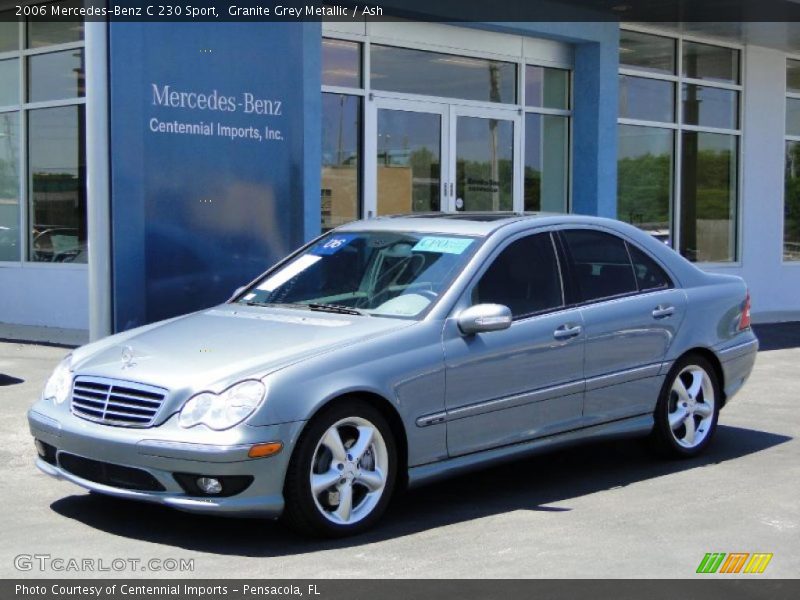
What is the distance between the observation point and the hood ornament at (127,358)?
5.70 meters

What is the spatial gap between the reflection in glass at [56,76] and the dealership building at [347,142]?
27 millimetres

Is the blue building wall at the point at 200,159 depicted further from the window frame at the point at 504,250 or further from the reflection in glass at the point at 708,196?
the reflection in glass at the point at 708,196

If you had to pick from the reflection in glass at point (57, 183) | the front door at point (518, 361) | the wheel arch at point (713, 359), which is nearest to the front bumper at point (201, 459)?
the front door at point (518, 361)

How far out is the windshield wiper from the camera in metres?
6.31

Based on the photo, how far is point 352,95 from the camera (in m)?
13.4

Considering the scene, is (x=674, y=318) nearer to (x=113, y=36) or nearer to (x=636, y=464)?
(x=636, y=464)

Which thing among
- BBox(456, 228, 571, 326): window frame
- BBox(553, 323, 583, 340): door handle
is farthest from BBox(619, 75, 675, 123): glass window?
BBox(553, 323, 583, 340): door handle

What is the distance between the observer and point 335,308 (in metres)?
6.41

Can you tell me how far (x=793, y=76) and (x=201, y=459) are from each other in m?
15.7

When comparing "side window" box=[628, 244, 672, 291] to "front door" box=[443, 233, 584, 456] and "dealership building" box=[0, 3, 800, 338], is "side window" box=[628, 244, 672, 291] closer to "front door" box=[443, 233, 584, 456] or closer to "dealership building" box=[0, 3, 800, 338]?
"front door" box=[443, 233, 584, 456]

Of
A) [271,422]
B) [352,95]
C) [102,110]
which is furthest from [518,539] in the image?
[352,95]

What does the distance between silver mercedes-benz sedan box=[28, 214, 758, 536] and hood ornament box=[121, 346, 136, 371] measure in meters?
0.02

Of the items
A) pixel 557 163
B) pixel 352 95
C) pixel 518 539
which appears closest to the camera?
pixel 518 539
